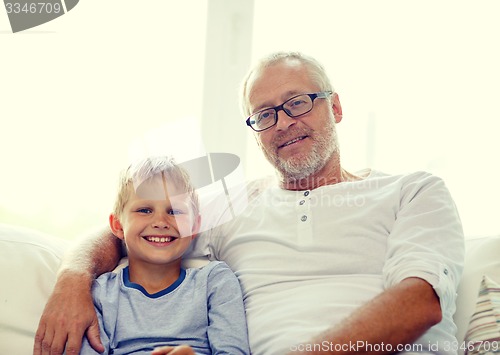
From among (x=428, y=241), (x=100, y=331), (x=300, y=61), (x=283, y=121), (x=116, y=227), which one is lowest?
(x=100, y=331)

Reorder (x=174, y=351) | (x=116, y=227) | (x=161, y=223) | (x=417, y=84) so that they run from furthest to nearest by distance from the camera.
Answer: (x=417, y=84)
(x=116, y=227)
(x=161, y=223)
(x=174, y=351)

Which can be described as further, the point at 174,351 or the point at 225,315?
the point at 225,315

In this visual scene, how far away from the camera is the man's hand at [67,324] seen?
1.14 metres

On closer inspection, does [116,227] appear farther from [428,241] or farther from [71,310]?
[428,241]

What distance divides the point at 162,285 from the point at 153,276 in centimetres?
3

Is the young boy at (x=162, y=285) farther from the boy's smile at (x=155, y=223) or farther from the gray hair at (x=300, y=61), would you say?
the gray hair at (x=300, y=61)

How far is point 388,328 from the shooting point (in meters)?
1.08

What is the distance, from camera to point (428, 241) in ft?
3.98

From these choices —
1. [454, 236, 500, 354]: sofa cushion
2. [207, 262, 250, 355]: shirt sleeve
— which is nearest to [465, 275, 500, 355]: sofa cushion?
[454, 236, 500, 354]: sofa cushion

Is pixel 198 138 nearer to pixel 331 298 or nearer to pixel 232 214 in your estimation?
pixel 232 214

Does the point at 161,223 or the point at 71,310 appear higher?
the point at 161,223

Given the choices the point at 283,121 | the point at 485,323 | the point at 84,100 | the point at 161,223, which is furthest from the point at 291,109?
the point at 84,100

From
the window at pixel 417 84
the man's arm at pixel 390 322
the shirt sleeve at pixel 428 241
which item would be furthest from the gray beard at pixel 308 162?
the window at pixel 417 84

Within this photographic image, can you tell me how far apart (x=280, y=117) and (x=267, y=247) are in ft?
1.41
